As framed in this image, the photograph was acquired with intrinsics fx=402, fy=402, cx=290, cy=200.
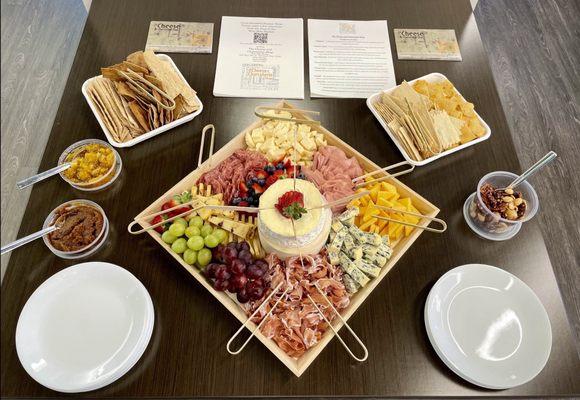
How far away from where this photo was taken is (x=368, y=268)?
1330 millimetres

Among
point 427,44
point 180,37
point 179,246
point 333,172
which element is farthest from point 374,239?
point 180,37

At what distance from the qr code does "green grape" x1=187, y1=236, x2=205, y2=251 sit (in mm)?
1111

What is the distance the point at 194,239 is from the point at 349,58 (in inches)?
46.0

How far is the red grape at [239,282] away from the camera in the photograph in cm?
125

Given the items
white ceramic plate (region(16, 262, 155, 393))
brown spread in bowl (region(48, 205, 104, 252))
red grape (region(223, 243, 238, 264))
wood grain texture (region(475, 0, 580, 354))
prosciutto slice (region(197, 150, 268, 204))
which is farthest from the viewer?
wood grain texture (region(475, 0, 580, 354))

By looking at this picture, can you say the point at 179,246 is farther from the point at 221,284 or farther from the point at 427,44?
the point at 427,44

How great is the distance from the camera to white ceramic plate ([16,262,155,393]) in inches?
46.5

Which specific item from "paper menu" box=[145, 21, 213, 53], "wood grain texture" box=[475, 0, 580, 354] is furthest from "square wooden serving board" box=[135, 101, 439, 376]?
"wood grain texture" box=[475, 0, 580, 354]

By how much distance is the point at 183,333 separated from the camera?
1.31 meters

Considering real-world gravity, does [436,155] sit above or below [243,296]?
above

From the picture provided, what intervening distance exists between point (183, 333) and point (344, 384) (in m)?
0.54

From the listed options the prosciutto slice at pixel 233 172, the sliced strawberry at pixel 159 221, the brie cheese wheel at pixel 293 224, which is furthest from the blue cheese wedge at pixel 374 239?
the sliced strawberry at pixel 159 221

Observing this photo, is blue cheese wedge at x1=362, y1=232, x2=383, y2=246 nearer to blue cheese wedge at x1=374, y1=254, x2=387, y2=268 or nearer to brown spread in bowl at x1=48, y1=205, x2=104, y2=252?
blue cheese wedge at x1=374, y1=254, x2=387, y2=268

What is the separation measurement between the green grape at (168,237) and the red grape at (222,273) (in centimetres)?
21
